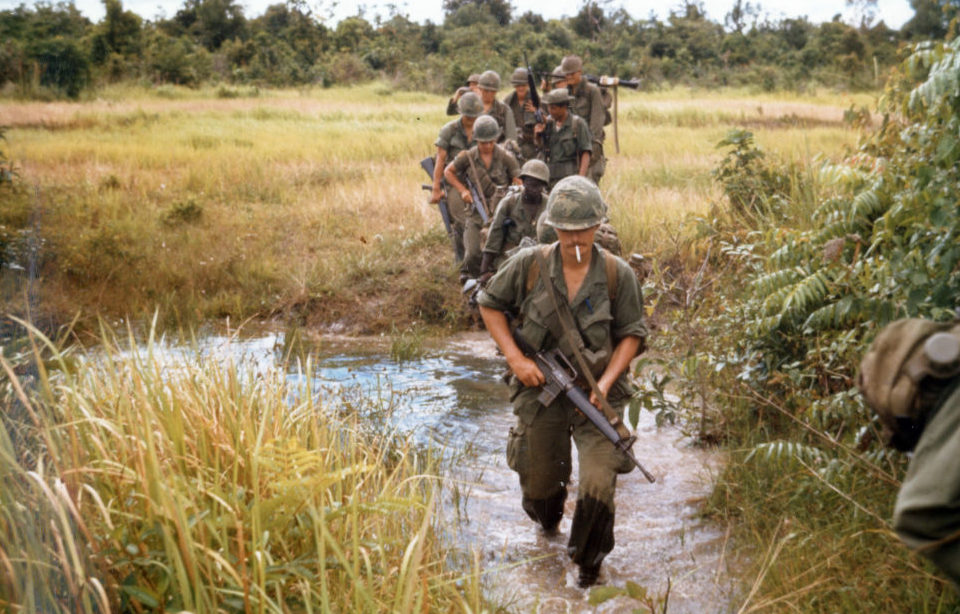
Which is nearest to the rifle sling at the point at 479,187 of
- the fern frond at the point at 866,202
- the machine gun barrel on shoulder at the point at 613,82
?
the machine gun barrel on shoulder at the point at 613,82

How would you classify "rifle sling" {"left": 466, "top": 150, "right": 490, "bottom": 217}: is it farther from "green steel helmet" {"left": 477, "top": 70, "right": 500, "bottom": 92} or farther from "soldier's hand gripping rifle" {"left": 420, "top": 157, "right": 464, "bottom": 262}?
"green steel helmet" {"left": 477, "top": 70, "right": 500, "bottom": 92}

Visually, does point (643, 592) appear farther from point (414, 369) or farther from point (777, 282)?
point (414, 369)

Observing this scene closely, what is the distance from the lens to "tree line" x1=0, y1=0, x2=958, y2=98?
92.9ft

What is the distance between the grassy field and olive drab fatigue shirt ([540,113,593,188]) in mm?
1112

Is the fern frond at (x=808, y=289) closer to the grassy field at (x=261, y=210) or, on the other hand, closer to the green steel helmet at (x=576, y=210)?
the green steel helmet at (x=576, y=210)

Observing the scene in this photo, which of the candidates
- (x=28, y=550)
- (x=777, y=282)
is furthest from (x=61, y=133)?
(x=28, y=550)

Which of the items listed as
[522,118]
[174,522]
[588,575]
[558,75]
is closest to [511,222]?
[588,575]

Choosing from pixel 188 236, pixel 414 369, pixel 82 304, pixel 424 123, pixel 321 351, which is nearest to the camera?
pixel 414 369

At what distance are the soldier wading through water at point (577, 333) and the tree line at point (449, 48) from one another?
55.4 ft

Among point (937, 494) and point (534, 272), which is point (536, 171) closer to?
point (534, 272)

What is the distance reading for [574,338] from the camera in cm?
458

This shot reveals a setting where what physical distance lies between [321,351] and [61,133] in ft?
32.4

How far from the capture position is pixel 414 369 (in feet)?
28.7

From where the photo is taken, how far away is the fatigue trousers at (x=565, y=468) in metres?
4.57
